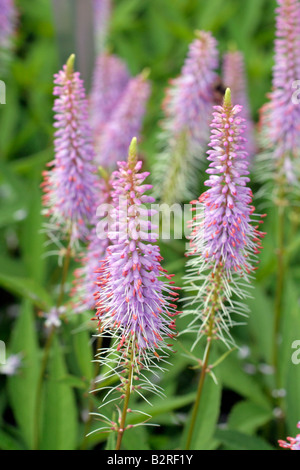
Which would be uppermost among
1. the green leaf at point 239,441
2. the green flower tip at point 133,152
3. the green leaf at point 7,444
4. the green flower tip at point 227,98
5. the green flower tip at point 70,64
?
the green flower tip at point 70,64

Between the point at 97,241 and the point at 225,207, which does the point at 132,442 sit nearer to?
the point at 97,241

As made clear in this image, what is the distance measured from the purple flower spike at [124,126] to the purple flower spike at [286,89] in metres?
0.82

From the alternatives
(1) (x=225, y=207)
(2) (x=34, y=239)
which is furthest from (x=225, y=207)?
(2) (x=34, y=239)

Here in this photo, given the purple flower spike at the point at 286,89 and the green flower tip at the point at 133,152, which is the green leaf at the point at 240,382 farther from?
the green flower tip at the point at 133,152

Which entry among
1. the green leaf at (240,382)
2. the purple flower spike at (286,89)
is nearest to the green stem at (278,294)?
the green leaf at (240,382)

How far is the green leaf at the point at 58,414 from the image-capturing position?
2725 mm

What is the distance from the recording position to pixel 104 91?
4.10m

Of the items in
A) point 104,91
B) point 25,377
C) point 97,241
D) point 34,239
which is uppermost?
point 104,91

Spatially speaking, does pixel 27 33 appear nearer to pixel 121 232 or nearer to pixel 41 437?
pixel 41 437

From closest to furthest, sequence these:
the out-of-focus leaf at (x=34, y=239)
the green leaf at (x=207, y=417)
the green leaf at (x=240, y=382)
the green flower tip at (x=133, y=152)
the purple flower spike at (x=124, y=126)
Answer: the green flower tip at (x=133, y=152) → the green leaf at (x=207, y=417) → the green leaf at (x=240, y=382) → the purple flower spike at (x=124, y=126) → the out-of-focus leaf at (x=34, y=239)

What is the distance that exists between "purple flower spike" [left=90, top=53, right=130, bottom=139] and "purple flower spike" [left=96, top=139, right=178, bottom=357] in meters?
2.42

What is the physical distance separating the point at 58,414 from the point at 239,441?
2.94 feet
